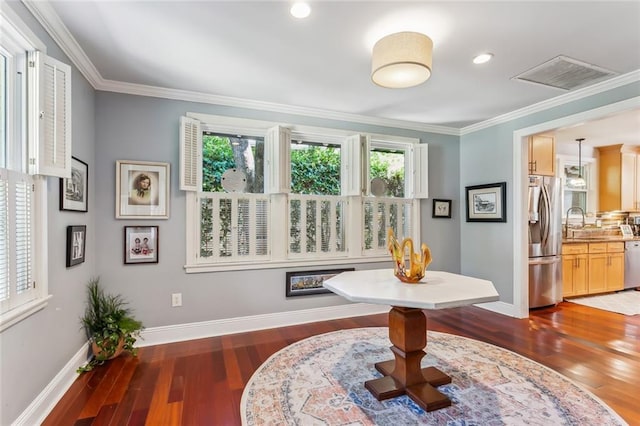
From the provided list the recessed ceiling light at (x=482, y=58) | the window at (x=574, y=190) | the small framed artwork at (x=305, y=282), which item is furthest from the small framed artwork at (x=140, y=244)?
the window at (x=574, y=190)

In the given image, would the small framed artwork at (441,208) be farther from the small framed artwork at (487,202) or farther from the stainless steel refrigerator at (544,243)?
the stainless steel refrigerator at (544,243)

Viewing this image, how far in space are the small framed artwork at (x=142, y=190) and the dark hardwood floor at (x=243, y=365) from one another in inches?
49.3

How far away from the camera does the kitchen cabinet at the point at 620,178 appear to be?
212 inches

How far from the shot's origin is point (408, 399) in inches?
78.8

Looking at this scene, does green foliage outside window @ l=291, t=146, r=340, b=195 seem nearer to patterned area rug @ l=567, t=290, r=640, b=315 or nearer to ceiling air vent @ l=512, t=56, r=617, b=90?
ceiling air vent @ l=512, t=56, r=617, b=90

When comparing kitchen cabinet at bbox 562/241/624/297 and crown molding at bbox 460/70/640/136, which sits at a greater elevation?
crown molding at bbox 460/70/640/136

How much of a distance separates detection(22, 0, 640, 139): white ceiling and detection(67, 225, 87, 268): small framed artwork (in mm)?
1271

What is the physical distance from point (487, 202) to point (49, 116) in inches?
173

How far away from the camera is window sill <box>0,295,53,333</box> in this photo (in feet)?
4.90

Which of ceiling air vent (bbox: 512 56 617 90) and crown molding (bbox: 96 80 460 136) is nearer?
ceiling air vent (bbox: 512 56 617 90)

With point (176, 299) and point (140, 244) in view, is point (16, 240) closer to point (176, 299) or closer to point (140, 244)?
point (140, 244)

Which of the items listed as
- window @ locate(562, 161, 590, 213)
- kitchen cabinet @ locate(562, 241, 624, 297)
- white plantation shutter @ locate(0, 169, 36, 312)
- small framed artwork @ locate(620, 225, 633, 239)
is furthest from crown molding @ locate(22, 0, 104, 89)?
small framed artwork @ locate(620, 225, 633, 239)

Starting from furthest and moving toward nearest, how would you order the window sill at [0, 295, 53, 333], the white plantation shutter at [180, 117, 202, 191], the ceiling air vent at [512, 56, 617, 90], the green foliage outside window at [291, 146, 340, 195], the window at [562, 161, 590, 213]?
the window at [562, 161, 590, 213]
the green foliage outside window at [291, 146, 340, 195]
the white plantation shutter at [180, 117, 202, 191]
the ceiling air vent at [512, 56, 617, 90]
the window sill at [0, 295, 53, 333]

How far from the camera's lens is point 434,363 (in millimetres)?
2488
